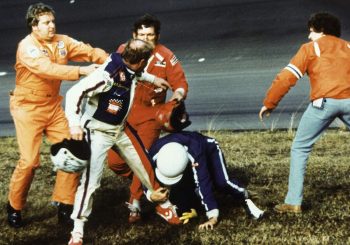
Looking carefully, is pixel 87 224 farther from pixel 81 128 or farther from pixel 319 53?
pixel 319 53

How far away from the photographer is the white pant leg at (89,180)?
4867mm

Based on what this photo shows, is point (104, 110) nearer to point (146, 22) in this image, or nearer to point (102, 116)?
point (102, 116)

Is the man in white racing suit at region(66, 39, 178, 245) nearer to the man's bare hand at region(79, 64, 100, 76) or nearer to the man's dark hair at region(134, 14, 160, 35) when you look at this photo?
the man's bare hand at region(79, 64, 100, 76)

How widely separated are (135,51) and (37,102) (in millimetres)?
1243

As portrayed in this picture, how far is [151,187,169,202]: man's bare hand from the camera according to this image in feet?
17.5

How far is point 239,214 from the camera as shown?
18.1 ft

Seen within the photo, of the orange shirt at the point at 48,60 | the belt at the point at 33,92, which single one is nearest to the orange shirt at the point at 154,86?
the orange shirt at the point at 48,60

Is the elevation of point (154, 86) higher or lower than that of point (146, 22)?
A: lower

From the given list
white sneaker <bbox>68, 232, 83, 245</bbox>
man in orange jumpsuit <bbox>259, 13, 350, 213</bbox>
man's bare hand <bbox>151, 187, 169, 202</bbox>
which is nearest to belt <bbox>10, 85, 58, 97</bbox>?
man's bare hand <bbox>151, 187, 169, 202</bbox>

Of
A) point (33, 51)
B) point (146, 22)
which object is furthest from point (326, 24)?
point (33, 51)

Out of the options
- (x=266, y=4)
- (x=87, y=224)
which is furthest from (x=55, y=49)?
(x=266, y=4)

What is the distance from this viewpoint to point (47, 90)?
223 inches

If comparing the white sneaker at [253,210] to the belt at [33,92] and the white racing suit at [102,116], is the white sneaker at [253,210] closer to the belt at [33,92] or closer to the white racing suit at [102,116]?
the white racing suit at [102,116]

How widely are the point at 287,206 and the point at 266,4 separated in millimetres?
14286
